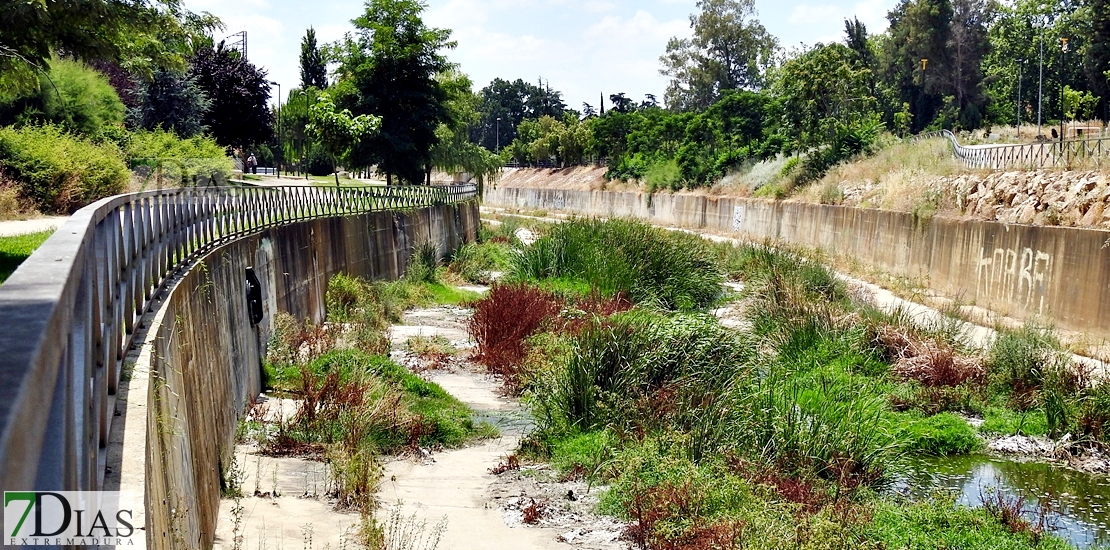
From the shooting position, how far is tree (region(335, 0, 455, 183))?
3744 cm

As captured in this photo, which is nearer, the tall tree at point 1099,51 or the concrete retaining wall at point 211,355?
the concrete retaining wall at point 211,355

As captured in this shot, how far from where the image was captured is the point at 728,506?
9.17 meters

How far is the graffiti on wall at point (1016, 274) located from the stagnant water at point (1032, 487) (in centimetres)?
974

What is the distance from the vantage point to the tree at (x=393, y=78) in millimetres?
37438

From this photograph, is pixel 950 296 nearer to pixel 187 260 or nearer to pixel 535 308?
pixel 535 308

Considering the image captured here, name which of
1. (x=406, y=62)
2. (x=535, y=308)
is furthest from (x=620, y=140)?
(x=535, y=308)

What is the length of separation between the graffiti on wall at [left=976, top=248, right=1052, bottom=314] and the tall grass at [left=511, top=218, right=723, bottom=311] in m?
6.18

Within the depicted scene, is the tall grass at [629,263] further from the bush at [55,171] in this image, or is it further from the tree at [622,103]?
the tree at [622,103]

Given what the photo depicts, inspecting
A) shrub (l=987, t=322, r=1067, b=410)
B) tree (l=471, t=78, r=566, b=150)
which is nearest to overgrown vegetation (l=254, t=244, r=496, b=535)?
shrub (l=987, t=322, r=1067, b=410)

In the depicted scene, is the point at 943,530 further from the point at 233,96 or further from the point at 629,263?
the point at 233,96

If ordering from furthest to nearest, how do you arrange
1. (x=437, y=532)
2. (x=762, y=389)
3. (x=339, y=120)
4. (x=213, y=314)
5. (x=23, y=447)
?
(x=339, y=120)
(x=762, y=389)
(x=213, y=314)
(x=437, y=532)
(x=23, y=447)

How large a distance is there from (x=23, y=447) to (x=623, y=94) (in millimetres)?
111663

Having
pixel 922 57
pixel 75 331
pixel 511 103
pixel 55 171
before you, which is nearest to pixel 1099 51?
pixel 922 57
